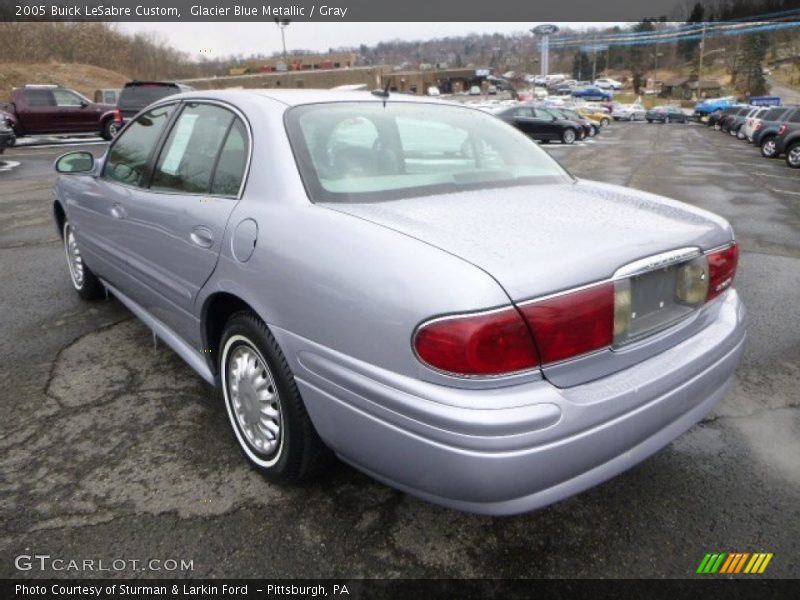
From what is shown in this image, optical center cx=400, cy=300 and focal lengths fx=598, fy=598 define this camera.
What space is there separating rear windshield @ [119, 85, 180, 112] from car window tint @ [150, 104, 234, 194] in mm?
18107

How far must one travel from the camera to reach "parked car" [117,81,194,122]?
63.1 ft

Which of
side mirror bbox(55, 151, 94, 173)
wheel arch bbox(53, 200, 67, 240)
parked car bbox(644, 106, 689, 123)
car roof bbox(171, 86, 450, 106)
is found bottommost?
A: parked car bbox(644, 106, 689, 123)

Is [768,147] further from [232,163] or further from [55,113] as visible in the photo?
[55,113]

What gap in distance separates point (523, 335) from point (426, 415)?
13.8 inches

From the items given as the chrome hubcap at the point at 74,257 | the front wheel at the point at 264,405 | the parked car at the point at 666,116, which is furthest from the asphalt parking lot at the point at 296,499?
the parked car at the point at 666,116

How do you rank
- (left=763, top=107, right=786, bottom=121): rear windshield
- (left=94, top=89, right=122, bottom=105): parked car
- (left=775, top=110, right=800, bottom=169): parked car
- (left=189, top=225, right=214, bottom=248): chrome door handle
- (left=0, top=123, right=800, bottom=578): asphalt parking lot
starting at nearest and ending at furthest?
(left=0, top=123, right=800, bottom=578): asphalt parking lot, (left=189, top=225, right=214, bottom=248): chrome door handle, (left=775, top=110, right=800, bottom=169): parked car, (left=763, top=107, right=786, bottom=121): rear windshield, (left=94, top=89, right=122, bottom=105): parked car

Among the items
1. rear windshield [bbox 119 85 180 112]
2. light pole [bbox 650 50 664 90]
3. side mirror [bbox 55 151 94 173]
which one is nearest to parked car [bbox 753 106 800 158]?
rear windshield [bbox 119 85 180 112]

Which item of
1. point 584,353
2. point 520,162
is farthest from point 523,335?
point 520,162

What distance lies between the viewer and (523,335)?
65.6 inches

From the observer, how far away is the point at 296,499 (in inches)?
93.4

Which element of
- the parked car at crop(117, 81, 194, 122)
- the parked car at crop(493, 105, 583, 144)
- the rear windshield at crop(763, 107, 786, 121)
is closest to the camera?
the parked car at crop(117, 81, 194, 122)

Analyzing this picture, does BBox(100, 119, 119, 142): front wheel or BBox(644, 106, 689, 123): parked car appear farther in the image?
BBox(644, 106, 689, 123): parked car

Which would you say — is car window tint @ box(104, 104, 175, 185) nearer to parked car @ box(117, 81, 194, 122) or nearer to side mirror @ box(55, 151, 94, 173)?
side mirror @ box(55, 151, 94, 173)

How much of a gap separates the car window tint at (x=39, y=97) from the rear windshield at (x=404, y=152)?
20.3 m
